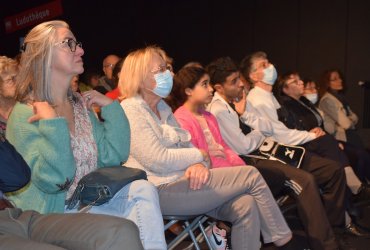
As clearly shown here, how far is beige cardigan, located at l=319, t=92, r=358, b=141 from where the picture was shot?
245 inches

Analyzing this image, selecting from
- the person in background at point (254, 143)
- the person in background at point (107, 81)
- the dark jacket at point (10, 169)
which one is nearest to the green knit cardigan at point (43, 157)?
the dark jacket at point (10, 169)

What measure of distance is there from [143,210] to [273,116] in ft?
7.66

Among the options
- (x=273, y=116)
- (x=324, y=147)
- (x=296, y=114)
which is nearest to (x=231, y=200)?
(x=273, y=116)

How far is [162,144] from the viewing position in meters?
3.13

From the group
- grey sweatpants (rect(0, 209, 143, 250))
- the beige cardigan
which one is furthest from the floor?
grey sweatpants (rect(0, 209, 143, 250))

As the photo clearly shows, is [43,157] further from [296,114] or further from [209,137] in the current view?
[296,114]

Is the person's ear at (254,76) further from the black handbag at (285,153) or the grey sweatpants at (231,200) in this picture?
the grey sweatpants at (231,200)

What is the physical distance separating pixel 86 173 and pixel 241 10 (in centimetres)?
741

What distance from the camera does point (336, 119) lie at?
6.26m

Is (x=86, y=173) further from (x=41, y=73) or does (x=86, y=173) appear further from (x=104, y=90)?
(x=104, y=90)

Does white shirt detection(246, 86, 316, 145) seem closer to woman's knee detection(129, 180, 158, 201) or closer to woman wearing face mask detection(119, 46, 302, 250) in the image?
woman wearing face mask detection(119, 46, 302, 250)

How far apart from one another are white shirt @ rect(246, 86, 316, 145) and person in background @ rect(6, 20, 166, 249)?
1.87 metres

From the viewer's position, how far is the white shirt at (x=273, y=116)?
4.46m

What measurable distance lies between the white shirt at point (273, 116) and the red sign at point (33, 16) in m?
4.75
